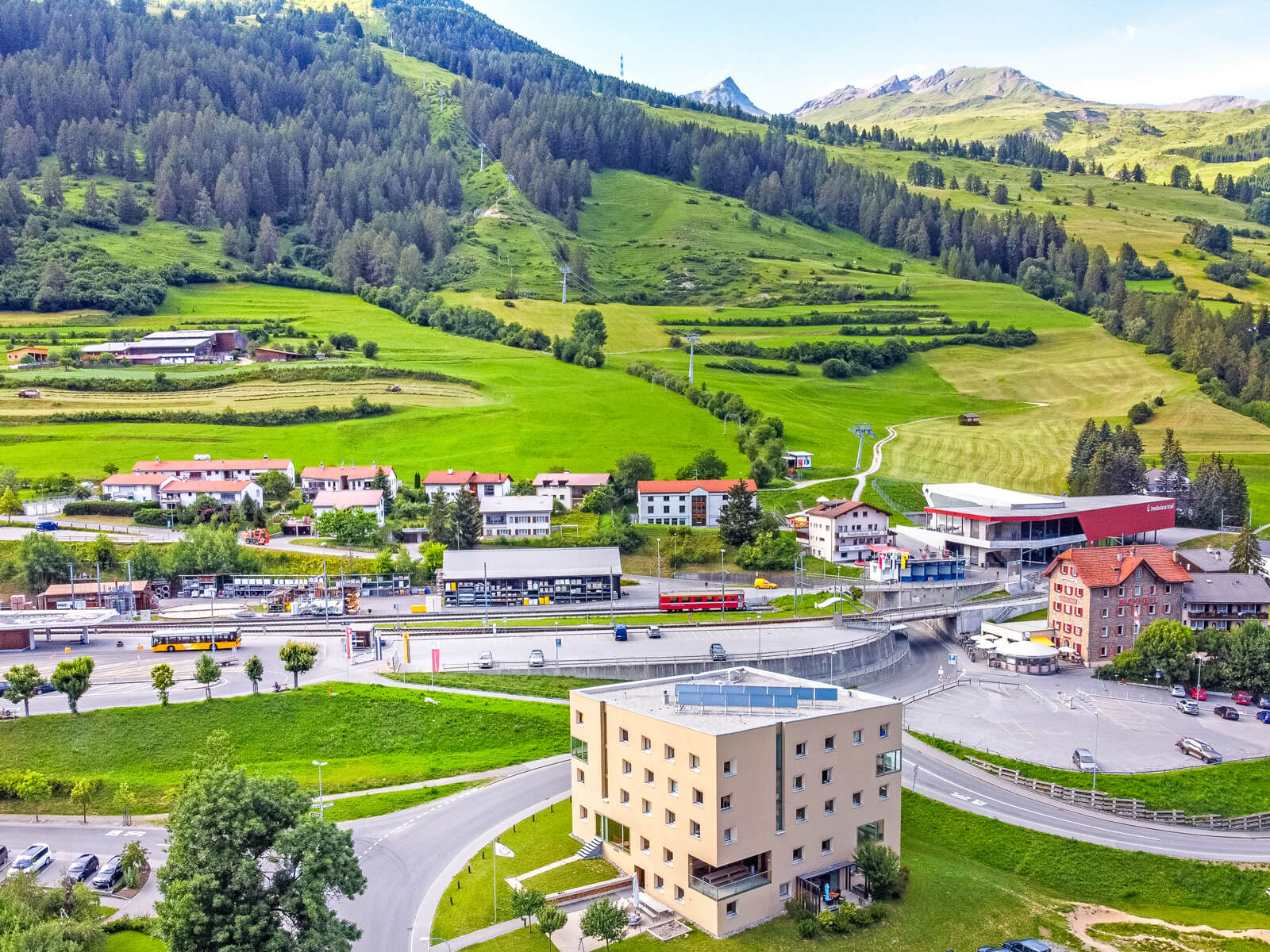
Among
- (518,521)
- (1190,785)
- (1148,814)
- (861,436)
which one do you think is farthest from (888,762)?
(861,436)

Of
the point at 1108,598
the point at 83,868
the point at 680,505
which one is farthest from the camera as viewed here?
the point at 680,505

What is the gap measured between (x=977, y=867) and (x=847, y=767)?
1009cm

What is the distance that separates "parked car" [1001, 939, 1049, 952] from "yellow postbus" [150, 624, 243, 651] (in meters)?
48.1

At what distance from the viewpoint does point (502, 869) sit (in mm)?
37531

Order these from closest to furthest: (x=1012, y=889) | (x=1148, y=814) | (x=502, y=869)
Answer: (x=502, y=869)
(x=1012, y=889)
(x=1148, y=814)

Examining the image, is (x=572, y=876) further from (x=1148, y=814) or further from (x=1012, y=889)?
(x=1148, y=814)

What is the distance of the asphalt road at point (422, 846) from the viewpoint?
3362cm

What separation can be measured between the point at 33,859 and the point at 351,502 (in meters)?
54.3

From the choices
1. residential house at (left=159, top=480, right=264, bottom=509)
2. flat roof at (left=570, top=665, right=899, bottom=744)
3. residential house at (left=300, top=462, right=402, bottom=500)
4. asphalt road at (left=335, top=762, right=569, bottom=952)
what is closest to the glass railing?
flat roof at (left=570, top=665, right=899, bottom=744)

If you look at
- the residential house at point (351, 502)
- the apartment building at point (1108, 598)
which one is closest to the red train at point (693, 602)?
the apartment building at point (1108, 598)

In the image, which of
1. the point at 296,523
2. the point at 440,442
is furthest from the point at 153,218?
the point at 296,523

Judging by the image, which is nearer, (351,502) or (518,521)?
(518,521)

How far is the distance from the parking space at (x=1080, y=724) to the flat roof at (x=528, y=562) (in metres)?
26.4

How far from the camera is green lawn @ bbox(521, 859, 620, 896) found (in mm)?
36125
